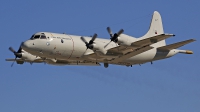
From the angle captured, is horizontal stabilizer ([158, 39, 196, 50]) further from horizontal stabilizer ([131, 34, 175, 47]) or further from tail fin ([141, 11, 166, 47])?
horizontal stabilizer ([131, 34, 175, 47])

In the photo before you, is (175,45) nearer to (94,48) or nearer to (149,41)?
(149,41)

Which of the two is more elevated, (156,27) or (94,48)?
(156,27)

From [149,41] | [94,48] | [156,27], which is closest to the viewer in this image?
[149,41]

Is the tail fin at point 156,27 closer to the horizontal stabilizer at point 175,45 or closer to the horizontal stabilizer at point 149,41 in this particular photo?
the horizontal stabilizer at point 175,45

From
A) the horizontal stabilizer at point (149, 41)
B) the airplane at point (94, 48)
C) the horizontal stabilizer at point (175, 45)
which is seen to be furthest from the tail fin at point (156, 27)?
the horizontal stabilizer at point (149, 41)

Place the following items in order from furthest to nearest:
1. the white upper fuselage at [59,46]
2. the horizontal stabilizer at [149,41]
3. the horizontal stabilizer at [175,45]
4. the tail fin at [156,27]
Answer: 1. the tail fin at [156,27]
2. the horizontal stabilizer at [175,45]
3. the white upper fuselage at [59,46]
4. the horizontal stabilizer at [149,41]

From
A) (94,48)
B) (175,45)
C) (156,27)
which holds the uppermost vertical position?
(156,27)

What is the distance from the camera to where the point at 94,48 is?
49031 millimetres

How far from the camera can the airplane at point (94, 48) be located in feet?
158

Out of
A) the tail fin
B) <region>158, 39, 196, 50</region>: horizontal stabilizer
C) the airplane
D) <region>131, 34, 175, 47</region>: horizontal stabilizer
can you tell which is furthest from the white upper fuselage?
the tail fin

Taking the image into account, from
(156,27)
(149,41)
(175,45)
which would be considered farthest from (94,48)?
(156,27)

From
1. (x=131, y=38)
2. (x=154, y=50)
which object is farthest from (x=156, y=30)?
(x=131, y=38)

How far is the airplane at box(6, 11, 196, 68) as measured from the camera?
48.1 m

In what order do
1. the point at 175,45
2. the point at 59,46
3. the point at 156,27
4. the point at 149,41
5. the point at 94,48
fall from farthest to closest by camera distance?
the point at 156,27
the point at 175,45
the point at 94,48
the point at 149,41
the point at 59,46
